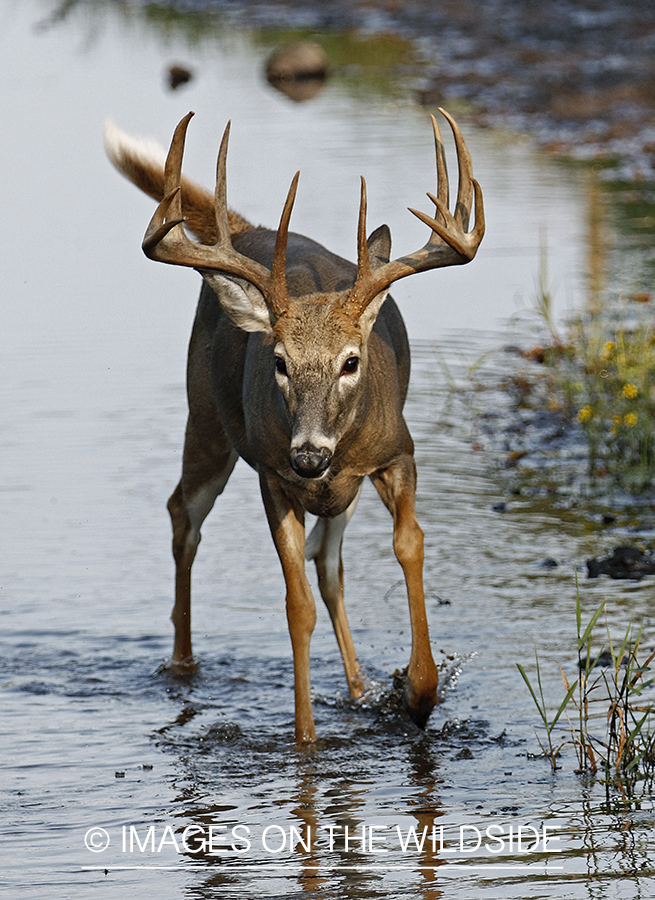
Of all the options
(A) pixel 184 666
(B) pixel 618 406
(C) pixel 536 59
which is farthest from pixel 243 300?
(C) pixel 536 59

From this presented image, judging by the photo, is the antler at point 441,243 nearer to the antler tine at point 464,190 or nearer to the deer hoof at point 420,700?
the antler tine at point 464,190

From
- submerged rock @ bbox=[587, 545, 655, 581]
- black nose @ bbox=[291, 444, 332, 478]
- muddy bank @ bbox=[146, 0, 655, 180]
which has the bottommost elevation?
submerged rock @ bbox=[587, 545, 655, 581]

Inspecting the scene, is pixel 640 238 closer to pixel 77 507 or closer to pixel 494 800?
pixel 77 507

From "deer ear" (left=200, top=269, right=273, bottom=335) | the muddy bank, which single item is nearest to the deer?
"deer ear" (left=200, top=269, right=273, bottom=335)

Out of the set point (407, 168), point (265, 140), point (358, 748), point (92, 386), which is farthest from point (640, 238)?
point (358, 748)

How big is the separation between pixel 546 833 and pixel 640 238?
393 inches

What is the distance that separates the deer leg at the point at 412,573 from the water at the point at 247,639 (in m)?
0.16

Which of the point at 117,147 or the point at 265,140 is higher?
the point at 265,140

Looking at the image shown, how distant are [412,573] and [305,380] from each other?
1123 millimetres

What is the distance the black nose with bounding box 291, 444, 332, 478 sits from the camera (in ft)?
16.7

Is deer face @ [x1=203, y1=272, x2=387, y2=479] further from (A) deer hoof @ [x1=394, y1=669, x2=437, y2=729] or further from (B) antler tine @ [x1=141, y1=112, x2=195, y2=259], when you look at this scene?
(A) deer hoof @ [x1=394, y1=669, x2=437, y2=729]

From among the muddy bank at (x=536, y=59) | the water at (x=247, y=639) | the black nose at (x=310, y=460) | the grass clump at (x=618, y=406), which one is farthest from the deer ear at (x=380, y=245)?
the muddy bank at (x=536, y=59)

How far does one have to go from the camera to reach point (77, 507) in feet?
29.3

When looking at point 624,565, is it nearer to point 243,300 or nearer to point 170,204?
point 243,300
